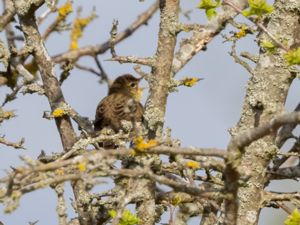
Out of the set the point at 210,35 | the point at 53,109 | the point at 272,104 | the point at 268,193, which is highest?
the point at 210,35

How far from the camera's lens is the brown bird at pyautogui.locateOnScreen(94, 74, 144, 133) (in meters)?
9.10

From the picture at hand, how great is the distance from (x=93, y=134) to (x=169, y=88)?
90 centimetres

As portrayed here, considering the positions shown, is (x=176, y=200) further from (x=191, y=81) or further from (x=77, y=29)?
(x=77, y=29)

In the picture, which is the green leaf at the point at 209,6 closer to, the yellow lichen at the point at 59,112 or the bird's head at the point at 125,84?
the yellow lichen at the point at 59,112

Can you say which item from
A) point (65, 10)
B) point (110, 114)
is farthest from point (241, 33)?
point (110, 114)

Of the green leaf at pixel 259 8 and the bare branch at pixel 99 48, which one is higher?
the bare branch at pixel 99 48

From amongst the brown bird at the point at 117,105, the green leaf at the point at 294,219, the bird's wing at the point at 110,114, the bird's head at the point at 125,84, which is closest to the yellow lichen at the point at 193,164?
the green leaf at the point at 294,219

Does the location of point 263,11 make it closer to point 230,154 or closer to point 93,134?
point 230,154

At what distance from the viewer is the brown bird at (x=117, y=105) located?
9102 millimetres

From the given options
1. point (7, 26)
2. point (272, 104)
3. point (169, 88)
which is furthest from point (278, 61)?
point (7, 26)

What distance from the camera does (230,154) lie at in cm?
371

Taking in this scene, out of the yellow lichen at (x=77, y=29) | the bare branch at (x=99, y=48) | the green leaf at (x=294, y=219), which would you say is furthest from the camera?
the yellow lichen at (x=77, y=29)

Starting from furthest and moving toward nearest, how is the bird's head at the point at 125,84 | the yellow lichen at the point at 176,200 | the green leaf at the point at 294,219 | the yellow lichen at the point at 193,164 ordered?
the bird's head at the point at 125,84, the yellow lichen at the point at 176,200, the green leaf at the point at 294,219, the yellow lichen at the point at 193,164

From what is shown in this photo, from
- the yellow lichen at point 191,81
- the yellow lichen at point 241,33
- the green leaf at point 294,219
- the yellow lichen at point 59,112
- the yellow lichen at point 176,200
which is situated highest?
the yellow lichen at point 241,33
